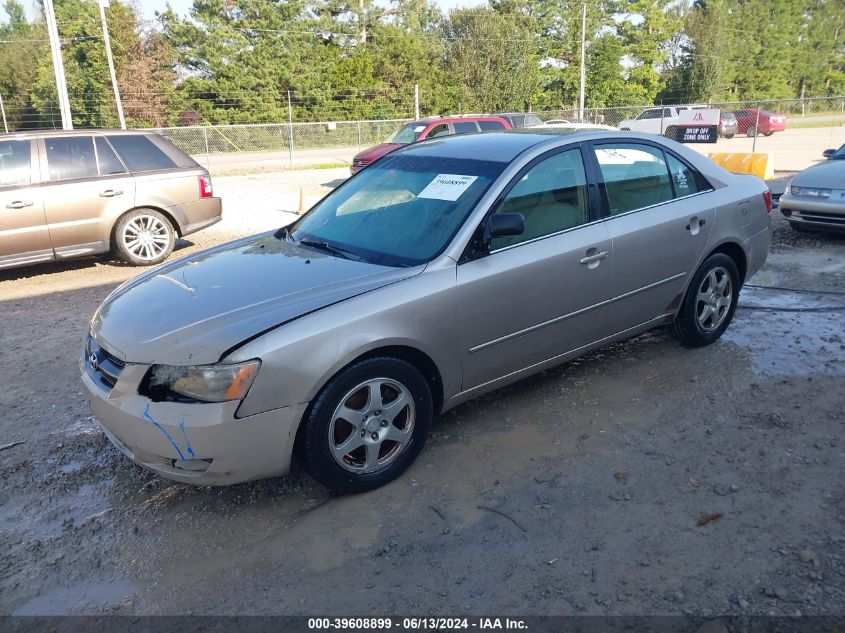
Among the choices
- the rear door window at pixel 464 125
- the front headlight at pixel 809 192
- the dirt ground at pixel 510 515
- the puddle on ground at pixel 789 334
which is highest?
the rear door window at pixel 464 125

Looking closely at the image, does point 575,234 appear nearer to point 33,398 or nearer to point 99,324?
point 99,324

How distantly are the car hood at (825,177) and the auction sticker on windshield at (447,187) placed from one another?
20.9ft

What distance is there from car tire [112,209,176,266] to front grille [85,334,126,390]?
5307 mm

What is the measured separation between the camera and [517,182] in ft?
12.6

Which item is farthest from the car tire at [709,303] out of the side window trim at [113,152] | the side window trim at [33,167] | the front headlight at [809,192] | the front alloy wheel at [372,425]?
the side window trim at [33,167]

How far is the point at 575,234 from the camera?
13.2ft

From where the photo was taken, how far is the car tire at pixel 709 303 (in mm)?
4816

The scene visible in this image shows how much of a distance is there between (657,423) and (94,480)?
3183mm

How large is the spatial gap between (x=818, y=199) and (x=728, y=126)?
2760cm

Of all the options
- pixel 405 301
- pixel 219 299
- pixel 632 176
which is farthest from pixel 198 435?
pixel 632 176

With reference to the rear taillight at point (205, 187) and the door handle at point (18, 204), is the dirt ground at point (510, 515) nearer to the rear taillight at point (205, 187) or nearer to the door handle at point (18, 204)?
the door handle at point (18, 204)

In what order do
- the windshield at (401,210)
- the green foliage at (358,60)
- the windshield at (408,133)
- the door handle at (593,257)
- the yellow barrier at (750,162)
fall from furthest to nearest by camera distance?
1. the green foliage at (358,60)
2. the windshield at (408,133)
3. the yellow barrier at (750,162)
4. the door handle at (593,257)
5. the windshield at (401,210)

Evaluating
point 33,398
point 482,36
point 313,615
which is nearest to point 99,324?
point 33,398

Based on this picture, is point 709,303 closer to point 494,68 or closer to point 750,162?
point 750,162
